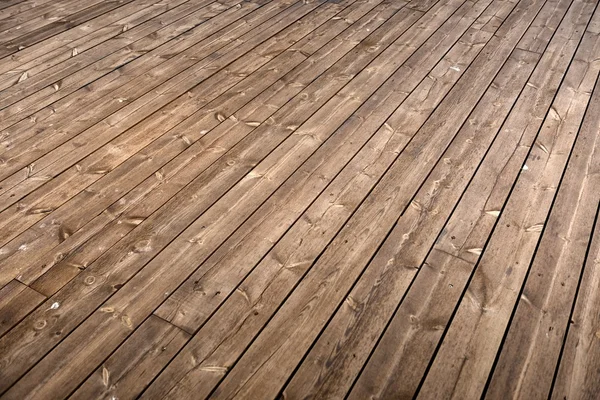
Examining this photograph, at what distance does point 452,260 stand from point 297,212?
0.62m

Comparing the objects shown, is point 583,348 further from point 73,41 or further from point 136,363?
point 73,41

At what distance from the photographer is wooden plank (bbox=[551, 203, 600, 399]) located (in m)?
1.65

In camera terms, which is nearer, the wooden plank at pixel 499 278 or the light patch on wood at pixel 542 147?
the wooden plank at pixel 499 278

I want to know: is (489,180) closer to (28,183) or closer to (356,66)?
(356,66)

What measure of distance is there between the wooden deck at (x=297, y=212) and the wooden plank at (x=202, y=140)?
11 mm

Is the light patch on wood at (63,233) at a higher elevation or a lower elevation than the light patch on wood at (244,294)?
higher

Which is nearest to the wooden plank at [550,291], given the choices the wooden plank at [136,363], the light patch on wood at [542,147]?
the light patch on wood at [542,147]

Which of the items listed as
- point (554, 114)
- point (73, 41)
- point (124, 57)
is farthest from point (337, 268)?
point (73, 41)

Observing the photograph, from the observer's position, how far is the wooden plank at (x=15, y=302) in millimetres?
1838

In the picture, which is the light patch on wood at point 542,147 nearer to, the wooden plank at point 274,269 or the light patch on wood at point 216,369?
the wooden plank at point 274,269

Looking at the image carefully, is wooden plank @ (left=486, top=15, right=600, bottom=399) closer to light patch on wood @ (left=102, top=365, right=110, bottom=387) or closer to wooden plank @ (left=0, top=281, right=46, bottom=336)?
light patch on wood @ (left=102, top=365, right=110, bottom=387)

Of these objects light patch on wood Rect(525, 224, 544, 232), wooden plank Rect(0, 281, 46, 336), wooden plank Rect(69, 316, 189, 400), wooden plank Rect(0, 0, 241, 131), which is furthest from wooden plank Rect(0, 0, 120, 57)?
light patch on wood Rect(525, 224, 544, 232)

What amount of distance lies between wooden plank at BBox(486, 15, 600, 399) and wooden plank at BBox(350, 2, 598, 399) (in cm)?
20

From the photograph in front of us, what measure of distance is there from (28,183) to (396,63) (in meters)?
2.05
